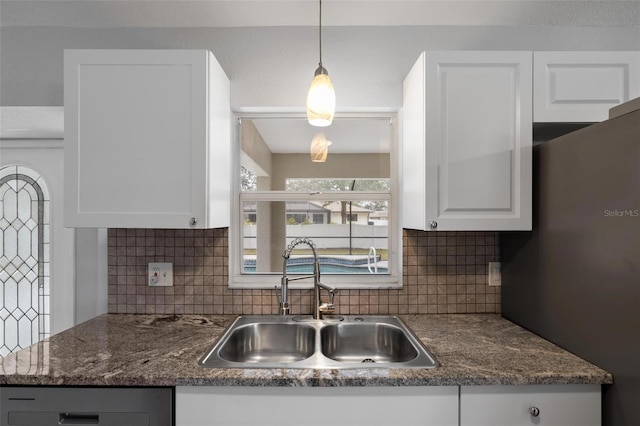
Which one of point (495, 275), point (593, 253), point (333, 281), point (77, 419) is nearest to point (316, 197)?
point (333, 281)

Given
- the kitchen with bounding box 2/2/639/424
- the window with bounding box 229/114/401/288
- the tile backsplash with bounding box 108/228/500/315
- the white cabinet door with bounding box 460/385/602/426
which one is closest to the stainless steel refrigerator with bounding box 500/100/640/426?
the white cabinet door with bounding box 460/385/602/426

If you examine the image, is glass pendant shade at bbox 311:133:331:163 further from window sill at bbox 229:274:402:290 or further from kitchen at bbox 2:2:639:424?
window sill at bbox 229:274:402:290

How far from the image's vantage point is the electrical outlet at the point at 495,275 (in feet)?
6.22

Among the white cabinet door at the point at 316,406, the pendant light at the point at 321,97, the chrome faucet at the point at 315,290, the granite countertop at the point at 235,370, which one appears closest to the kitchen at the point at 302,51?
the chrome faucet at the point at 315,290

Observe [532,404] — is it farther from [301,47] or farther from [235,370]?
[301,47]

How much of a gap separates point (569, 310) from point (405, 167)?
2.94 ft

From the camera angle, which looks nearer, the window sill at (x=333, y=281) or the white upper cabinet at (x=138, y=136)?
the white upper cabinet at (x=138, y=136)

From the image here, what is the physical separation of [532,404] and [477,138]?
0.98 metres

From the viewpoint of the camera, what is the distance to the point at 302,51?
189 centimetres

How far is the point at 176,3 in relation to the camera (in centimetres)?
173

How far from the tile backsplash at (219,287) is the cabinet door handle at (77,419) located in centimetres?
69

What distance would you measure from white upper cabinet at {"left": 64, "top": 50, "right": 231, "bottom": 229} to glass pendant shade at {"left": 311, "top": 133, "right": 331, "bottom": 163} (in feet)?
2.19

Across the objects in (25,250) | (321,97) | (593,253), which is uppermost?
(321,97)

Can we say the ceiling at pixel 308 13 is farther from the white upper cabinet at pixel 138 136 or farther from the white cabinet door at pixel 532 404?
the white cabinet door at pixel 532 404
